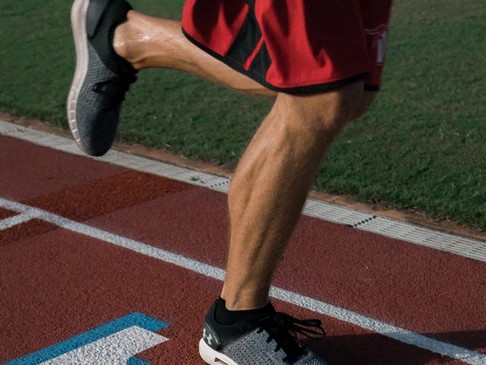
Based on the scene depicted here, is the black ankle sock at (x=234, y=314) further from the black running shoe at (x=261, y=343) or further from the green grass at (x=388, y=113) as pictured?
the green grass at (x=388, y=113)

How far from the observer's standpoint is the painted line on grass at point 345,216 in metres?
4.34

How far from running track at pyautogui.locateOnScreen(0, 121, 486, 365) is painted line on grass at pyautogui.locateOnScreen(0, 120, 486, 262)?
13 millimetres

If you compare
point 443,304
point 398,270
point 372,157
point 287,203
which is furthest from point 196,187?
point 287,203

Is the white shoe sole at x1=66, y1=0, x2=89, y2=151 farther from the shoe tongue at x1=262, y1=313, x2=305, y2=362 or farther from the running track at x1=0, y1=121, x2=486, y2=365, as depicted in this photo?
the shoe tongue at x1=262, y1=313, x2=305, y2=362

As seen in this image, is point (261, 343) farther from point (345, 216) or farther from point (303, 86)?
point (345, 216)

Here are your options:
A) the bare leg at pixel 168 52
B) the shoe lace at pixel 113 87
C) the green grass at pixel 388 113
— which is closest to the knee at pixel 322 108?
the bare leg at pixel 168 52

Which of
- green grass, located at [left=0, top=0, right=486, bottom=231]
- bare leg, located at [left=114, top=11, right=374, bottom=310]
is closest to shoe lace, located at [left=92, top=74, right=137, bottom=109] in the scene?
bare leg, located at [left=114, top=11, right=374, bottom=310]

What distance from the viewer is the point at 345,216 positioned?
476cm

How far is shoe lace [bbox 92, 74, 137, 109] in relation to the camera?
3648 mm

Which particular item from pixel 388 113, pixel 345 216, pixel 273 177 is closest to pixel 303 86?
A: pixel 273 177

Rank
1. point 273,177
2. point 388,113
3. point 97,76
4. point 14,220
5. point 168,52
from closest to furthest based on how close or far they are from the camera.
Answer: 1. point 273,177
2. point 168,52
3. point 97,76
4. point 14,220
5. point 388,113

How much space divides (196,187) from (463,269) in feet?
5.70

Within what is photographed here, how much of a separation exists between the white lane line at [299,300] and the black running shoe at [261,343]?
1.59ft

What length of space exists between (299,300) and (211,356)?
716 millimetres
